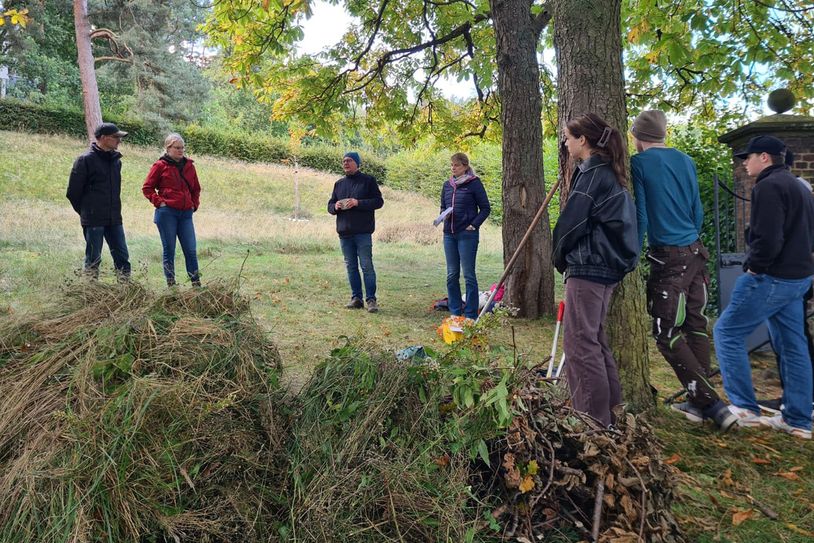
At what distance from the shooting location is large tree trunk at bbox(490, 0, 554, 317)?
7699mm

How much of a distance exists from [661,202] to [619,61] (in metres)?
1.01

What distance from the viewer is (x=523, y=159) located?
7719 millimetres

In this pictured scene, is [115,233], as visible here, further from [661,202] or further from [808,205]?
[808,205]

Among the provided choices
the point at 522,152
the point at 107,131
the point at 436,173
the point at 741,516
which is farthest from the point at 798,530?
the point at 436,173

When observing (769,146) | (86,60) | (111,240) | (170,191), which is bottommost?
(111,240)

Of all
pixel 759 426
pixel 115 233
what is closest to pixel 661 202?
Result: pixel 759 426

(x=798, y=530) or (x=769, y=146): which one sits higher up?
(x=769, y=146)

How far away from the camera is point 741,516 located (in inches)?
114

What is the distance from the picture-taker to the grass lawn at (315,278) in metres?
3.10

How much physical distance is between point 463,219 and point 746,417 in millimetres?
3830

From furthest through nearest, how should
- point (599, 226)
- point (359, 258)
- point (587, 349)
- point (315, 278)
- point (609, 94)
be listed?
point (315, 278), point (359, 258), point (609, 94), point (587, 349), point (599, 226)

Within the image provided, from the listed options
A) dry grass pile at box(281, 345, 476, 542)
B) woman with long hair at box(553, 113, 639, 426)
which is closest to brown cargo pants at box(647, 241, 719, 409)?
woman with long hair at box(553, 113, 639, 426)

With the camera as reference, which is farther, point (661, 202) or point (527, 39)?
point (527, 39)

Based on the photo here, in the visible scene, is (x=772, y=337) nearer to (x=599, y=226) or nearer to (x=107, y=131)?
(x=599, y=226)
